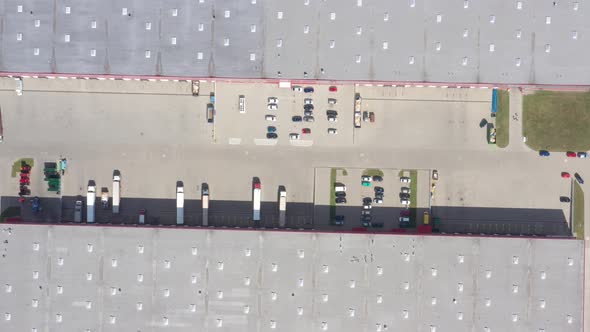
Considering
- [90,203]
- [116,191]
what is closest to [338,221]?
[116,191]

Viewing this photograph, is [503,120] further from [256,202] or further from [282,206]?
[256,202]

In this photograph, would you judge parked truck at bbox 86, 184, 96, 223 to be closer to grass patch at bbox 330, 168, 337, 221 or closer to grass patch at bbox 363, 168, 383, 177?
grass patch at bbox 330, 168, 337, 221

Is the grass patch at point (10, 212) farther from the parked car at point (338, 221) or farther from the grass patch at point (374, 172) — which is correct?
the grass patch at point (374, 172)

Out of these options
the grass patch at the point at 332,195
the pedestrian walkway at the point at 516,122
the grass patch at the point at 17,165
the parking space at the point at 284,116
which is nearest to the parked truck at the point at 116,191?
the grass patch at the point at 17,165

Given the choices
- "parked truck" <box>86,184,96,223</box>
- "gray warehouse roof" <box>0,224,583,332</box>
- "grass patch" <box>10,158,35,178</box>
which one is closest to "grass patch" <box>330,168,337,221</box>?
"gray warehouse roof" <box>0,224,583,332</box>

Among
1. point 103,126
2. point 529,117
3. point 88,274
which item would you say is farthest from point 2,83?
point 529,117

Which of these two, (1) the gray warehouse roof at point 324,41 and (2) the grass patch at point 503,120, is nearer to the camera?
(1) the gray warehouse roof at point 324,41

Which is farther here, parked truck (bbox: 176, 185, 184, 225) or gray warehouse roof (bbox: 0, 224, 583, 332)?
parked truck (bbox: 176, 185, 184, 225)
